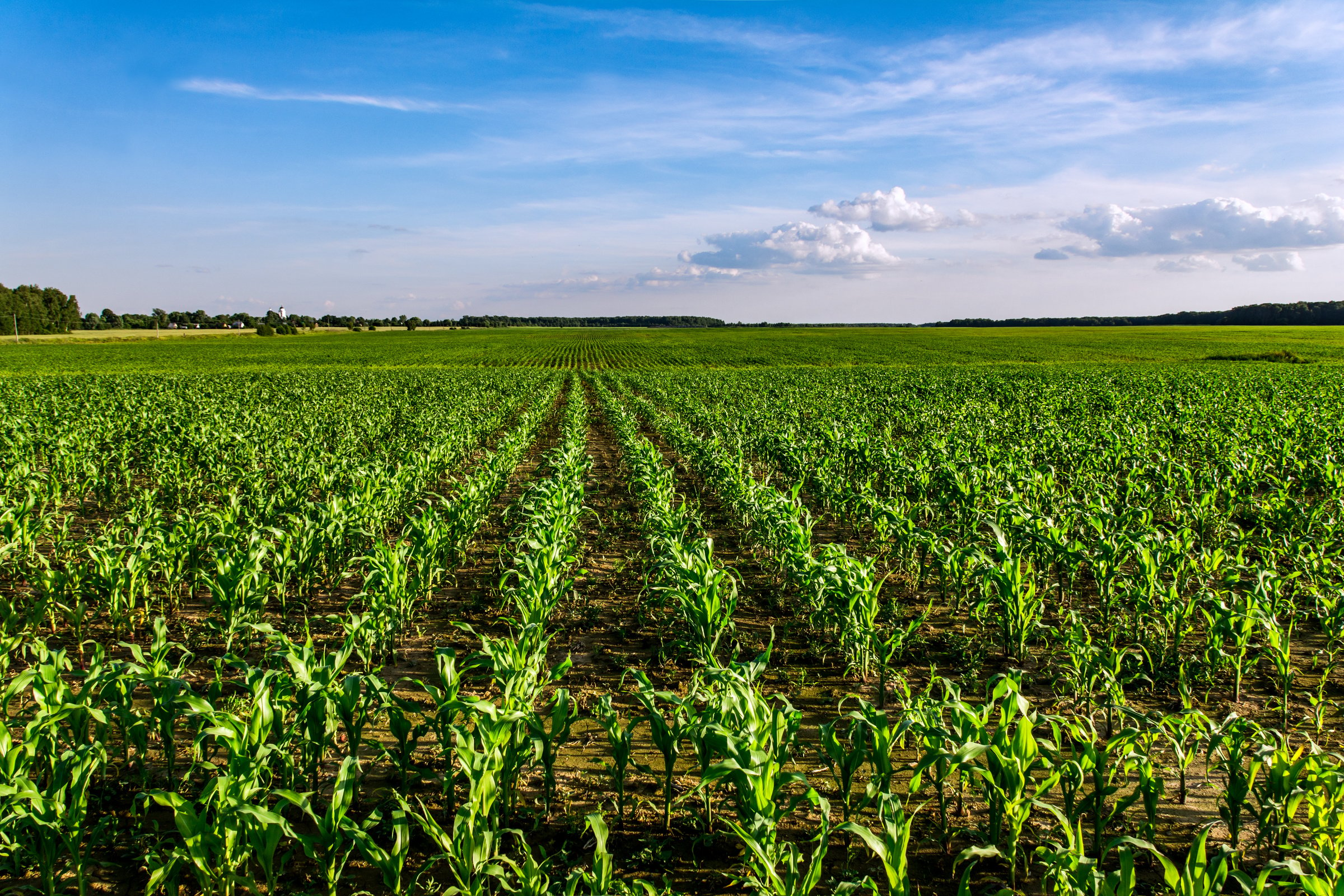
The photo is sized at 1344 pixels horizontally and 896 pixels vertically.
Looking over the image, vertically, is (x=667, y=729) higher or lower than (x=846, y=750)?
Answer: higher

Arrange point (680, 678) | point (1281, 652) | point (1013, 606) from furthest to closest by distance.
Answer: point (680, 678) < point (1013, 606) < point (1281, 652)

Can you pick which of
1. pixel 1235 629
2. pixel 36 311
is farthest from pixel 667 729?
pixel 36 311

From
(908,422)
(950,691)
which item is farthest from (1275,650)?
(908,422)

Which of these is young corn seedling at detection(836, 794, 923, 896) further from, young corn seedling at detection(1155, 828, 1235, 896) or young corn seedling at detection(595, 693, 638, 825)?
young corn seedling at detection(595, 693, 638, 825)

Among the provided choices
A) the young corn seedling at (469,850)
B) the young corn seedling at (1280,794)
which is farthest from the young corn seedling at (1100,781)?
the young corn seedling at (469,850)

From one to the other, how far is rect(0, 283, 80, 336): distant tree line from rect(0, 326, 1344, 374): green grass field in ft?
71.8

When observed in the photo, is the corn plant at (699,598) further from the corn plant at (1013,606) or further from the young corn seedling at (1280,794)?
the young corn seedling at (1280,794)

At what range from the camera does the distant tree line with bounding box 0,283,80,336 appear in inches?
3971

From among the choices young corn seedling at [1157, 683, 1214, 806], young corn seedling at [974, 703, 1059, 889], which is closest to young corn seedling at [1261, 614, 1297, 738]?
young corn seedling at [1157, 683, 1214, 806]

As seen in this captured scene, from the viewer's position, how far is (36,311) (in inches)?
4328

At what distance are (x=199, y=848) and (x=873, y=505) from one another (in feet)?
23.7

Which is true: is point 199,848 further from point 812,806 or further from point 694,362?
point 694,362

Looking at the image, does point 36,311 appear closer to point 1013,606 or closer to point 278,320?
point 278,320

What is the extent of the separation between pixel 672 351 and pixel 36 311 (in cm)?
11522
